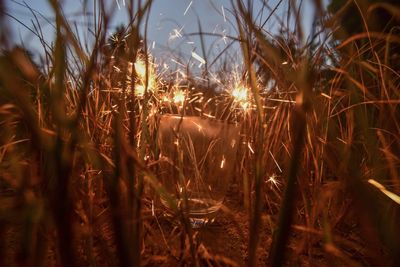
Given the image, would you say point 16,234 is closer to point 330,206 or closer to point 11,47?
point 11,47

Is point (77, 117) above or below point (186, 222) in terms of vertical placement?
above

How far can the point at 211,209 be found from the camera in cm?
62

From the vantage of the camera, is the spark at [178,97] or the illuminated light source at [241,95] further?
the spark at [178,97]

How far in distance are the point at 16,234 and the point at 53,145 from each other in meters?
0.35

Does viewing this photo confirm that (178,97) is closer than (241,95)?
No

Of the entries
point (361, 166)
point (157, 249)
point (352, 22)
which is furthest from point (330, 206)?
point (352, 22)

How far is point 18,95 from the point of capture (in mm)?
265

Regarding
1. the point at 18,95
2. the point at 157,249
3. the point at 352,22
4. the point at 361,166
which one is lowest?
the point at 157,249

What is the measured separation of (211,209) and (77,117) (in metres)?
0.40

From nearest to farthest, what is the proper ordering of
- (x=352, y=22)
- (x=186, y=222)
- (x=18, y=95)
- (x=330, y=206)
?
(x=18, y=95), (x=186, y=222), (x=330, y=206), (x=352, y=22)

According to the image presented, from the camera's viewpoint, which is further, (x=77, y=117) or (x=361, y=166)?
(x=361, y=166)

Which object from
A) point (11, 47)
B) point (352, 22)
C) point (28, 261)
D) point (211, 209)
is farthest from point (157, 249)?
point (352, 22)

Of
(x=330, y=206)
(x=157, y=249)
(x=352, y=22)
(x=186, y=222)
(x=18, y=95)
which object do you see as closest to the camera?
(x=18, y=95)

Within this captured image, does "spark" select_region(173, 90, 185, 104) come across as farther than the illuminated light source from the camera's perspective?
Yes
